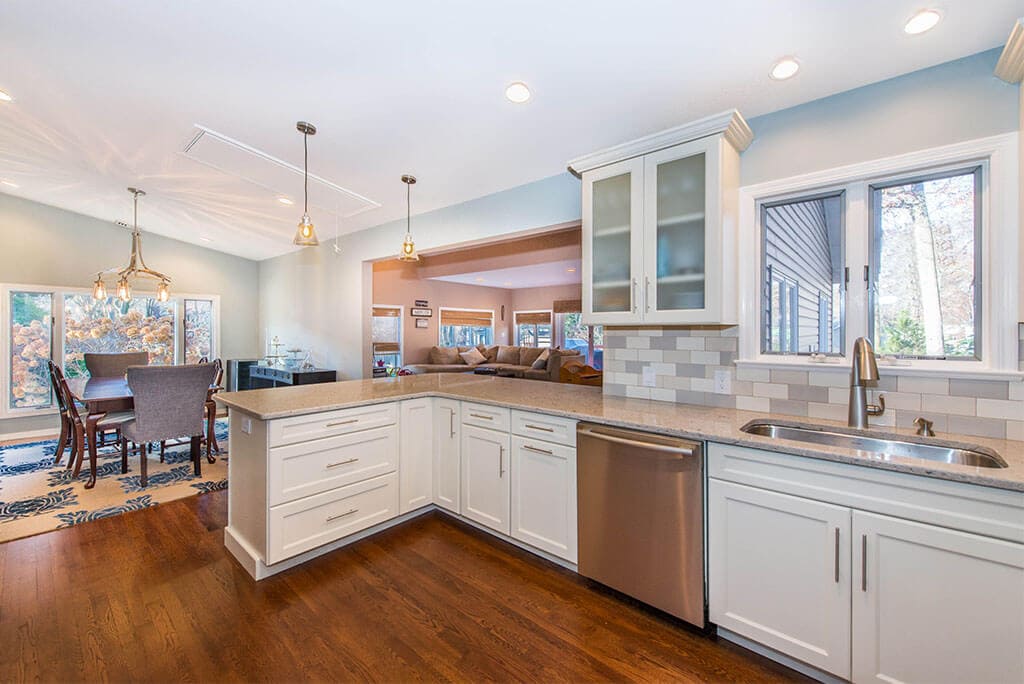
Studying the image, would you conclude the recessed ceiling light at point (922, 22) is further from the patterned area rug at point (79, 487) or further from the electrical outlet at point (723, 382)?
the patterned area rug at point (79, 487)

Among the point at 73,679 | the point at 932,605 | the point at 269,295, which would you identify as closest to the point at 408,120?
the point at 73,679

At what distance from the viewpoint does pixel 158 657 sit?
1626 mm

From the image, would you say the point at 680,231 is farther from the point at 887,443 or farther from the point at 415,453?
the point at 415,453

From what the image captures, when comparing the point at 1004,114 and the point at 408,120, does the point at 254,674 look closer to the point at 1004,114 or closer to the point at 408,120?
the point at 408,120

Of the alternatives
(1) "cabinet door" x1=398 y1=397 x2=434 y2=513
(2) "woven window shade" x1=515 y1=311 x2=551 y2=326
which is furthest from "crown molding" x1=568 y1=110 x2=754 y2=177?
(2) "woven window shade" x1=515 y1=311 x2=551 y2=326

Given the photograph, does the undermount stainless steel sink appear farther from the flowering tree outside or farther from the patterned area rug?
the flowering tree outside

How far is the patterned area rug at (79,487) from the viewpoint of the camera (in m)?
2.85

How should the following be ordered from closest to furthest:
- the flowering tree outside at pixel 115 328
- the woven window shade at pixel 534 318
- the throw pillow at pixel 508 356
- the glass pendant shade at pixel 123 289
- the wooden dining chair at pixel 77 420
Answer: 1. the wooden dining chair at pixel 77 420
2. the glass pendant shade at pixel 123 289
3. the flowering tree outside at pixel 115 328
4. the throw pillow at pixel 508 356
5. the woven window shade at pixel 534 318

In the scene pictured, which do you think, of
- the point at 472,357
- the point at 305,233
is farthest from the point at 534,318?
the point at 305,233

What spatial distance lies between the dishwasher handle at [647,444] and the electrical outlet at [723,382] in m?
0.70

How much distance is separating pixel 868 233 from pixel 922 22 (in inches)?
31.4

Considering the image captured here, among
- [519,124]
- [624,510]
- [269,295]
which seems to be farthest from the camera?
[269,295]

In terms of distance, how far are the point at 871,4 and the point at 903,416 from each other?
1601 mm

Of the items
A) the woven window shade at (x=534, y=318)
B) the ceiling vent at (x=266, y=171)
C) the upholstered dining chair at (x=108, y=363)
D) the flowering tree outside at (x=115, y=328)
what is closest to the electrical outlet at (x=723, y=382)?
the ceiling vent at (x=266, y=171)
